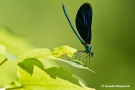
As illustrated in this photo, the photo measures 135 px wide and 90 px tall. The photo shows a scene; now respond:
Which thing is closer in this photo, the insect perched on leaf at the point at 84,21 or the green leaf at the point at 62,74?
the green leaf at the point at 62,74

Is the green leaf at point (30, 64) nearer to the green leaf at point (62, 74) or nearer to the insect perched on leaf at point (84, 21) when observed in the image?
the green leaf at point (62, 74)

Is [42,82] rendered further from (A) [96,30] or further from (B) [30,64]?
(A) [96,30]

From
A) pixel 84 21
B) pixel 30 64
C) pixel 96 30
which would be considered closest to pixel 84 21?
pixel 84 21

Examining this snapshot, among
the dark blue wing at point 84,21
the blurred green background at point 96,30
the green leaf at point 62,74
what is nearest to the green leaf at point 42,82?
the green leaf at point 62,74

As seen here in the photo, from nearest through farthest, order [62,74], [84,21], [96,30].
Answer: [62,74] → [84,21] → [96,30]

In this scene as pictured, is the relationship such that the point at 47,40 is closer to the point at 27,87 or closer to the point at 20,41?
the point at 20,41
